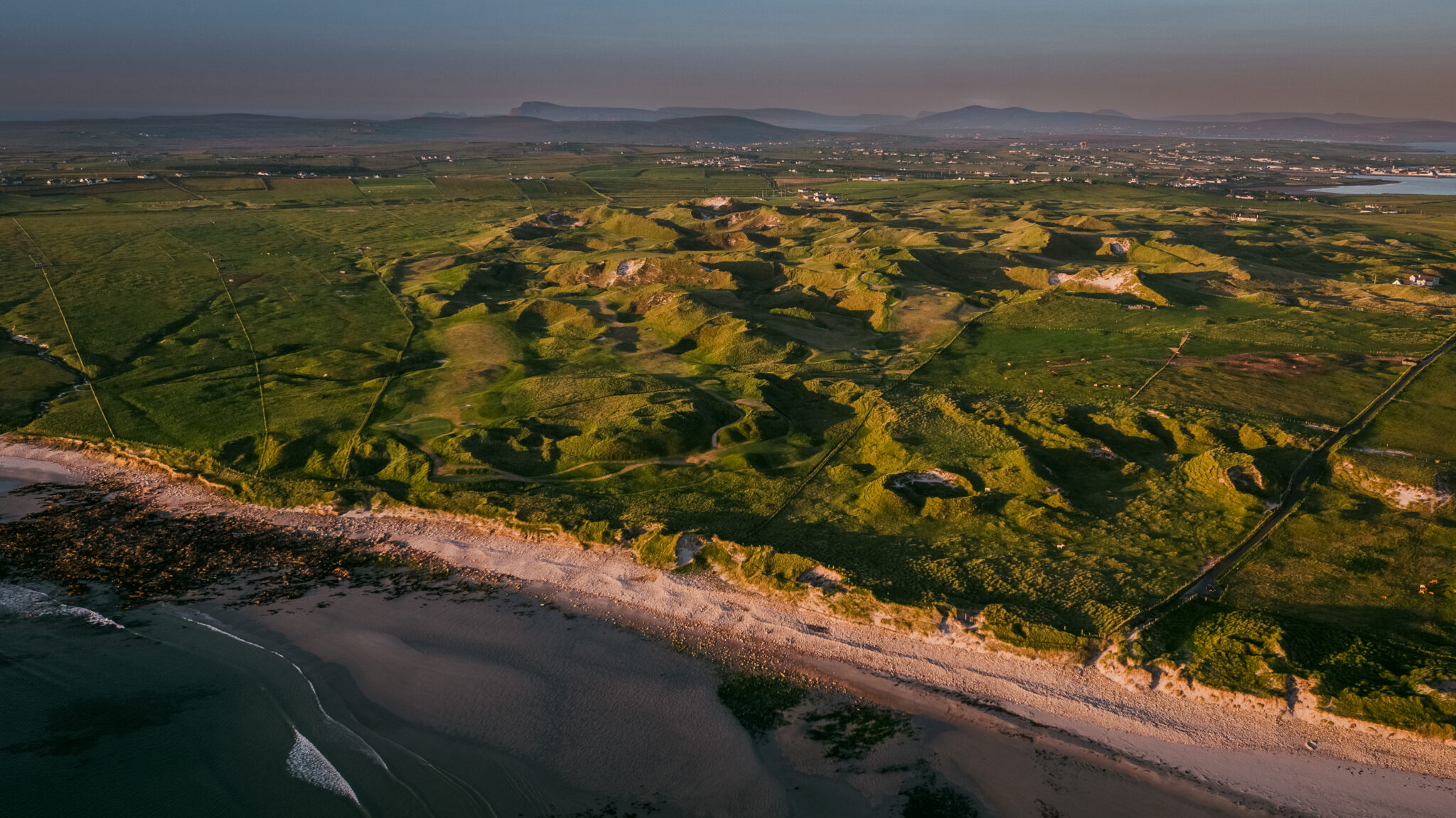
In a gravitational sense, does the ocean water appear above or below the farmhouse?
below

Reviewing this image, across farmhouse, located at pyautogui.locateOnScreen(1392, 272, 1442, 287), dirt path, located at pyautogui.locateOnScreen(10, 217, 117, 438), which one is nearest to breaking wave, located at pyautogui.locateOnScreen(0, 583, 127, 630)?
dirt path, located at pyautogui.locateOnScreen(10, 217, 117, 438)

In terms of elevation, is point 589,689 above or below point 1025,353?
below

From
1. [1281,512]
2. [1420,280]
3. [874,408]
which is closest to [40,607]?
[874,408]

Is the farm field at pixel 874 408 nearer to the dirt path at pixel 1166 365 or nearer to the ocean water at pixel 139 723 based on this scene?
the dirt path at pixel 1166 365

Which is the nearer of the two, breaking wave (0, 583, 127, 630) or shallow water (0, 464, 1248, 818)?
shallow water (0, 464, 1248, 818)

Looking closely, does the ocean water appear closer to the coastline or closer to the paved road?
the coastline

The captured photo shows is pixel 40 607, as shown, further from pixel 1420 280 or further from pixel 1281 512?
pixel 1420 280

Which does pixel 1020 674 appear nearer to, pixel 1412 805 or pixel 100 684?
pixel 1412 805

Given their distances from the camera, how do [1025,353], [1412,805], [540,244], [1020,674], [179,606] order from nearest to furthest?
[1412,805], [1020,674], [179,606], [1025,353], [540,244]

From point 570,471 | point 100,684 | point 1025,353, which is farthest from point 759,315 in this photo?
point 100,684
